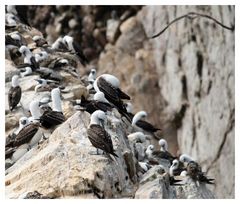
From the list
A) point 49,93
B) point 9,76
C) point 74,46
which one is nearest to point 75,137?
point 49,93

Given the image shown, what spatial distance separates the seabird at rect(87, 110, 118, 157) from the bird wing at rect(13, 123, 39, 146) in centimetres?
158

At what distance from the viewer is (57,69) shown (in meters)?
23.0

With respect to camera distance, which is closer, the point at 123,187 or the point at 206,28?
the point at 123,187

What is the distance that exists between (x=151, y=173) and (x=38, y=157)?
2.07m

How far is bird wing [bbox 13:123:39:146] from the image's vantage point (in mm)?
17656

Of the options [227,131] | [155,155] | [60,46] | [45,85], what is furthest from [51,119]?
[227,131]

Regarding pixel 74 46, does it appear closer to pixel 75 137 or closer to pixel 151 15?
pixel 75 137

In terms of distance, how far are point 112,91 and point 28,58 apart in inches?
187

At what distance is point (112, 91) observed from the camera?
62.9 ft

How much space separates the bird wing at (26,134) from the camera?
17.7m

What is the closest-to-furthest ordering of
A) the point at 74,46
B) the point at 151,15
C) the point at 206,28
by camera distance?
1. the point at 74,46
2. the point at 206,28
3. the point at 151,15

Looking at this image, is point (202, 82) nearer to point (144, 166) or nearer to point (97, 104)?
point (97, 104)

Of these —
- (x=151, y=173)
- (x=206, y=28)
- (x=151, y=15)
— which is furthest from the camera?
(x=151, y=15)

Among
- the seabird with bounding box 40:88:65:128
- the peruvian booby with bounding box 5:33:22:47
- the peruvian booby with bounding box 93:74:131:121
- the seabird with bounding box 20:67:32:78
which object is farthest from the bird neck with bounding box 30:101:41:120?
the peruvian booby with bounding box 5:33:22:47
